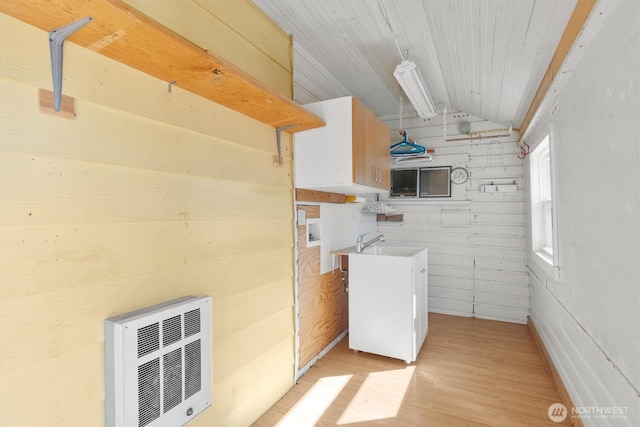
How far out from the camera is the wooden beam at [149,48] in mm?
974

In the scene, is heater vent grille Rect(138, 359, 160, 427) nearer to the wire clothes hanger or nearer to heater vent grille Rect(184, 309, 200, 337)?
heater vent grille Rect(184, 309, 200, 337)

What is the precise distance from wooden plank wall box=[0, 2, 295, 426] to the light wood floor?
1.45 feet

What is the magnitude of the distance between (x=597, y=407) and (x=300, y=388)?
1795mm

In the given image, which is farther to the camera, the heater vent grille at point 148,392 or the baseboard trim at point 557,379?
the baseboard trim at point 557,379

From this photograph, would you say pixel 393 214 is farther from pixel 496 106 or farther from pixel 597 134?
pixel 597 134

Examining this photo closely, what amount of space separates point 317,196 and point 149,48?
5.97ft

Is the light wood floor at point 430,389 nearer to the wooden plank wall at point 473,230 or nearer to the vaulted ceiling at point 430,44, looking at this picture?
the wooden plank wall at point 473,230

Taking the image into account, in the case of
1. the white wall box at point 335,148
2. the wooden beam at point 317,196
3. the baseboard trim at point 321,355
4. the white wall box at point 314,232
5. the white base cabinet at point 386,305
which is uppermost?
the white wall box at point 335,148

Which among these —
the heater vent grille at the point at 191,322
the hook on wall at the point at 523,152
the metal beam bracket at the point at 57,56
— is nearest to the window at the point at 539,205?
the hook on wall at the point at 523,152

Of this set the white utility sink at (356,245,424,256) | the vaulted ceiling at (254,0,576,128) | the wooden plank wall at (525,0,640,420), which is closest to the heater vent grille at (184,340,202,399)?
the wooden plank wall at (525,0,640,420)

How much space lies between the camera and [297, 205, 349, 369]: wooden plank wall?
8.73 ft

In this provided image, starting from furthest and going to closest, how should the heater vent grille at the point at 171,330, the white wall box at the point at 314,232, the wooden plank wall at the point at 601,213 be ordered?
the white wall box at the point at 314,232
the heater vent grille at the point at 171,330
the wooden plank wall at the point at 601,213

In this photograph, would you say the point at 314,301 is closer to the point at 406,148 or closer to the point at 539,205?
the point at 406,148

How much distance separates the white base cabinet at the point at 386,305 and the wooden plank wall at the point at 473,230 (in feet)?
4.55
